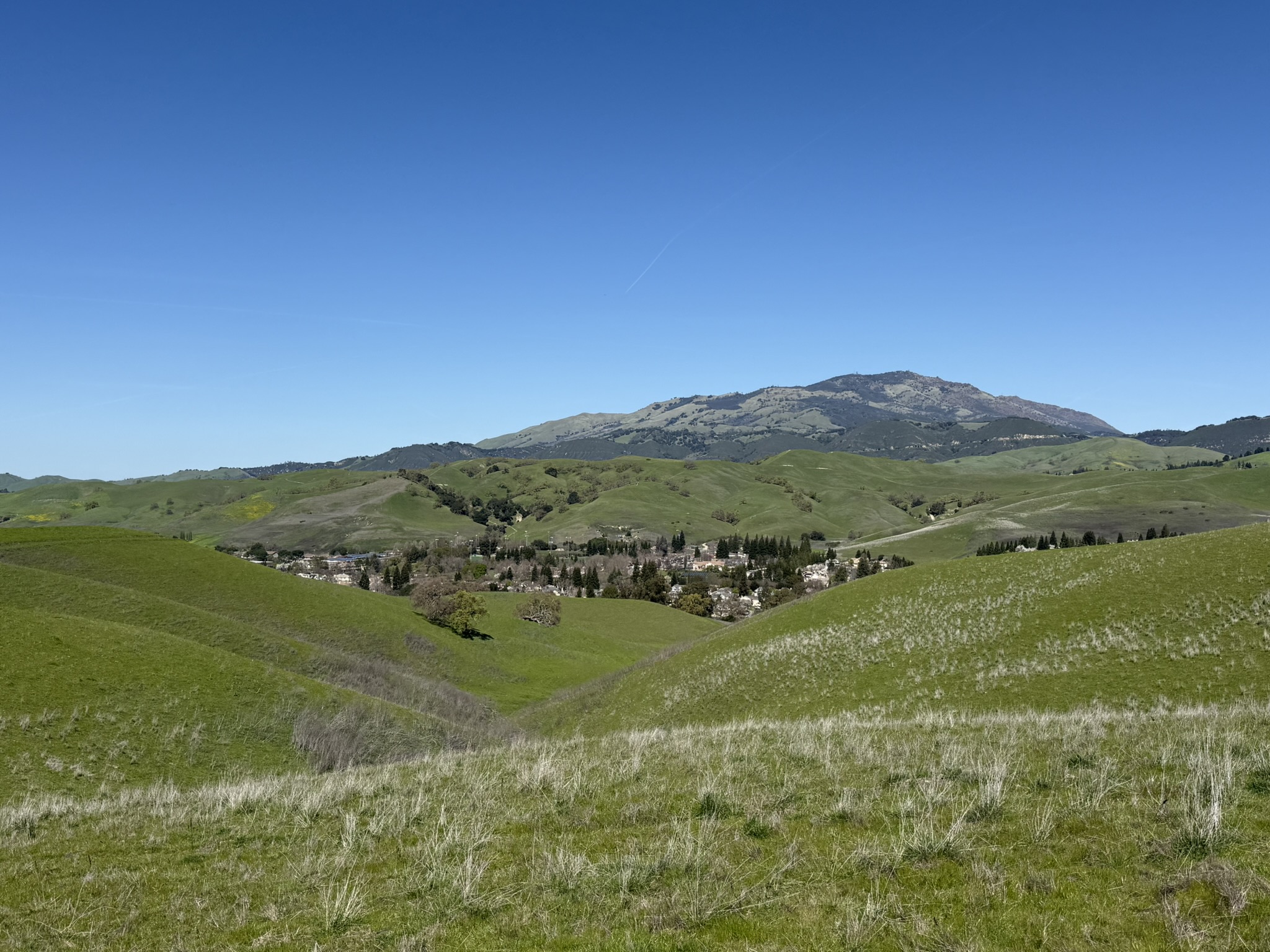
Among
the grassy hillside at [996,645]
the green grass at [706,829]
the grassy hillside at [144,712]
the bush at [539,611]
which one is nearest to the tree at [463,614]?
the bush at [539,611]

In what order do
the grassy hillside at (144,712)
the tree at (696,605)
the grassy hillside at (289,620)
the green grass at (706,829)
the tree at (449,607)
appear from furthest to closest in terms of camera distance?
the tree at (696,605), the tree at (449,607), the grassy hillside at (289,620), the grassy hillside at (144,712), the green grass at (706,829)

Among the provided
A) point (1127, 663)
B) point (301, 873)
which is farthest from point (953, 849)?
point (1127, 663)

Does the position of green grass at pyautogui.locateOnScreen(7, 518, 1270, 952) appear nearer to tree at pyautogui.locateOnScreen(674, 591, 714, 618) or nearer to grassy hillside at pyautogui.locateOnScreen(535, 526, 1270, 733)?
grassy hillside at pyautogui.locateOnScreen(535, 526, 1270, 733)

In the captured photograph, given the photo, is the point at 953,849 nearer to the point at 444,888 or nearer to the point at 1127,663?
the point at 444,888

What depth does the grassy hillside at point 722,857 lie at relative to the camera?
29.3 ft

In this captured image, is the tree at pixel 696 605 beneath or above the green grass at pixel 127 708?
beneath

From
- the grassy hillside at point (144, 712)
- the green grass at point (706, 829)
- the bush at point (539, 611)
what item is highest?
the green grass at point (706, 829)

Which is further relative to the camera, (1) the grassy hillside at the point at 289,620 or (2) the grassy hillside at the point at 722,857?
(1) the grassy hillside at the point at 289,620

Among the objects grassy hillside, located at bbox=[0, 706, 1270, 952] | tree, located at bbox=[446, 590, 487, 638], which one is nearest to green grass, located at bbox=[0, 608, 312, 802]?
grassy hillside, located at bbox=[0, 706, 1270, 952]

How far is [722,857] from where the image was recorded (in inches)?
456

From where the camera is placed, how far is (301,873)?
493 inches

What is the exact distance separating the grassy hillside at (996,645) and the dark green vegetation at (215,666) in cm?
1840

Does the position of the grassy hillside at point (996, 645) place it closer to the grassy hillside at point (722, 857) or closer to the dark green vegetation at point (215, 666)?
the dark green vegetation at point (215, 666)

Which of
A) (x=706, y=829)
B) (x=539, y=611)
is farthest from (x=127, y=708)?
(x=539, y=611)
